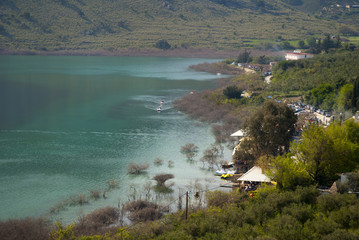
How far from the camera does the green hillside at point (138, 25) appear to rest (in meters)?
122

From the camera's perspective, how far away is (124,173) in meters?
31.4

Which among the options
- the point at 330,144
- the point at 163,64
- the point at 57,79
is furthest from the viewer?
the point at 163,64

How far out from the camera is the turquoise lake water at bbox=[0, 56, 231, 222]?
28125mm

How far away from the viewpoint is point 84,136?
134ft

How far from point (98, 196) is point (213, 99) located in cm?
3217

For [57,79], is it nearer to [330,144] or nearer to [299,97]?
[299,97]

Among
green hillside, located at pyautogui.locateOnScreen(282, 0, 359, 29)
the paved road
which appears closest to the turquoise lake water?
the paved road

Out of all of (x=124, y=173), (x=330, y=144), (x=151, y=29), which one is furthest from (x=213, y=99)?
(x=151, y=29)

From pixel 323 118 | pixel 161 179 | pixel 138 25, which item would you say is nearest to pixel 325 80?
pixel 323 118

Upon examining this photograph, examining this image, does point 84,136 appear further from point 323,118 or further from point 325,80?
point 325,80

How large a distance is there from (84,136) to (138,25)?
3958 inches

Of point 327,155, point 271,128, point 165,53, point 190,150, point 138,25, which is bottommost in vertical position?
point 190,150

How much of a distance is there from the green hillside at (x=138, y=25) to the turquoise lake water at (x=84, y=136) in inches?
1622

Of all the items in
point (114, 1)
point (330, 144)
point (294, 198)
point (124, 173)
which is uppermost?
point (114, 1)
